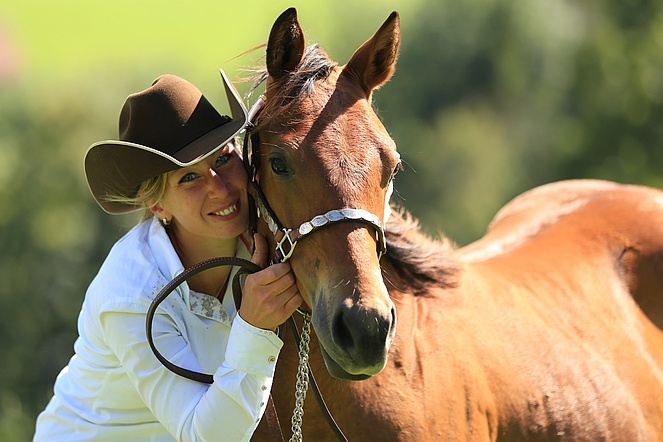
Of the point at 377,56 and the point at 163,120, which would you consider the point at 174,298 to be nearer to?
the point at 163,120

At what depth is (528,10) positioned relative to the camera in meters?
55.8

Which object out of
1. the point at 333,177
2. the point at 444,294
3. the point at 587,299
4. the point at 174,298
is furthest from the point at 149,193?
the point at 587,299

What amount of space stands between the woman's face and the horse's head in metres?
0.13

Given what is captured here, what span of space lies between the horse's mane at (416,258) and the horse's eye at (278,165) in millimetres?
821

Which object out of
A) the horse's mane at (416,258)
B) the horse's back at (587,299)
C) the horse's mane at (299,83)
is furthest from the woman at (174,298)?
the horse's back at (587,299)

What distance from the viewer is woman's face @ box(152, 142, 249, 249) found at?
10.2 feet

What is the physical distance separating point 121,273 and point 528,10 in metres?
56.0

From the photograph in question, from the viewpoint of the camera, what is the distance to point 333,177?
274cm

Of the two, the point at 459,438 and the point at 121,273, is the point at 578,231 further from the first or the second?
the point at 121,273

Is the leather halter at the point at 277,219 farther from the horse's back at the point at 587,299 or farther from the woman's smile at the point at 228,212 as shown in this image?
the horse's back at the point at 587,299

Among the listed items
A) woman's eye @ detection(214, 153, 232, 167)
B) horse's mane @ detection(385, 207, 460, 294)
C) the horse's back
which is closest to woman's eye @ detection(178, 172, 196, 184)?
woman's eye @ detection(214, 153, 232, 167)

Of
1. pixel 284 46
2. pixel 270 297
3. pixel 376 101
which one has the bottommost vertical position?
pixel 376 101

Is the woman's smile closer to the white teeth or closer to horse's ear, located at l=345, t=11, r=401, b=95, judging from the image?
the white teeth

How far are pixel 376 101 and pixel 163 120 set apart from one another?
988 inches
